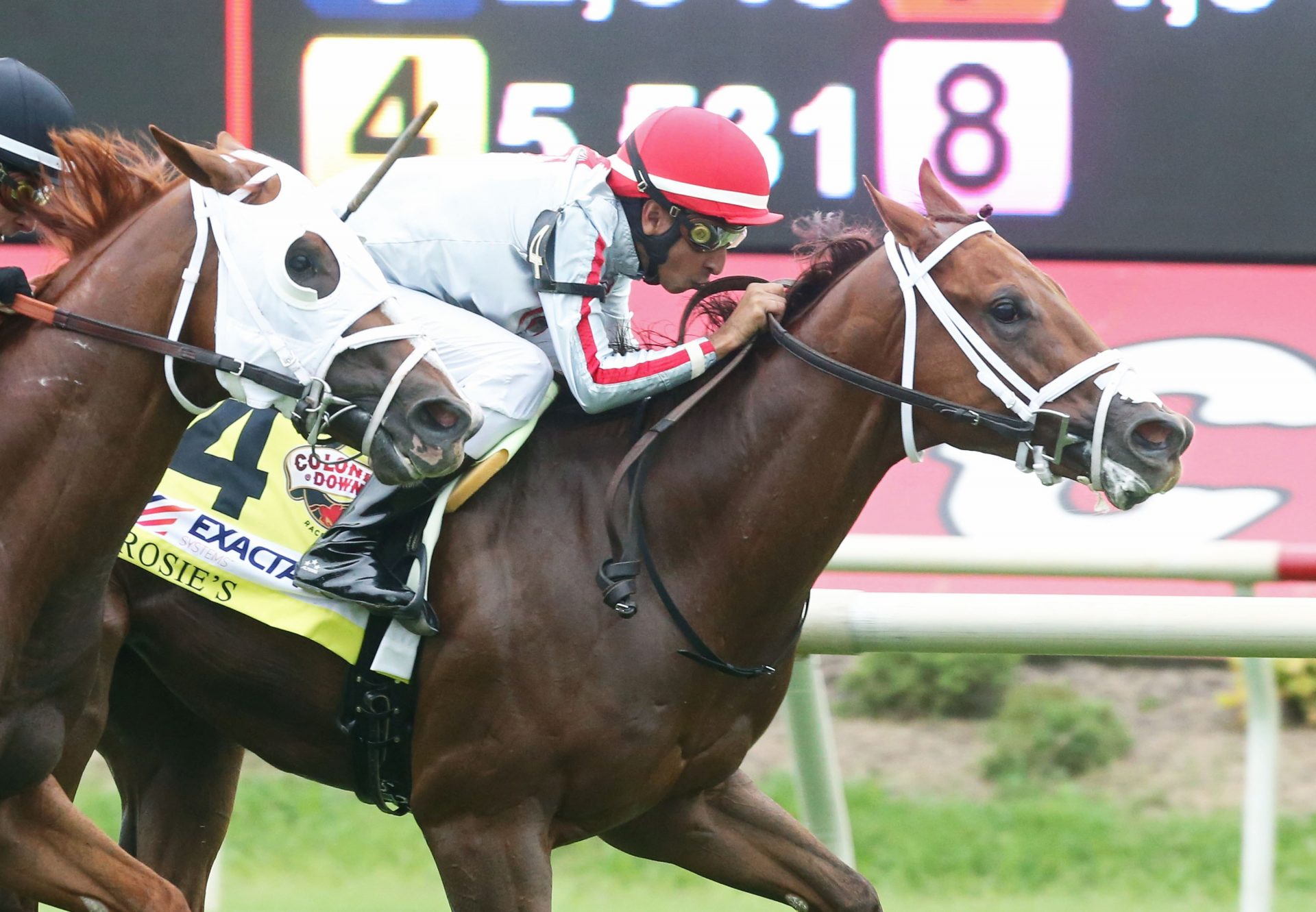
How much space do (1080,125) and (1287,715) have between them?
1938 millimetres

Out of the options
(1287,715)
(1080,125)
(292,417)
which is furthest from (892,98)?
(292,417)

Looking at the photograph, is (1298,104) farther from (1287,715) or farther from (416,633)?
(416,633)

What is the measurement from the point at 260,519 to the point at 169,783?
0.64m

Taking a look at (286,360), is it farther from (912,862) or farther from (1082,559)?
(912,862)

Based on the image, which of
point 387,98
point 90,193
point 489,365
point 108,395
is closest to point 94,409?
point 108,395

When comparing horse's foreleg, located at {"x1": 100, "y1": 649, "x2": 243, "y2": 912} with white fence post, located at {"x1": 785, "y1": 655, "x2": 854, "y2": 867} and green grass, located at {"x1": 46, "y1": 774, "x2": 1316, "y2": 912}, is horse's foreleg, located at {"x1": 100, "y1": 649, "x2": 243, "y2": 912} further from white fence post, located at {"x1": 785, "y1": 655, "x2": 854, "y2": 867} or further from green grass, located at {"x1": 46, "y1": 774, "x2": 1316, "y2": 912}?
white fence post, located at {"x1": 785, "y1": 655, "x2": 854, "y2": 867}

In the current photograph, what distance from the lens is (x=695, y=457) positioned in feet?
9.79

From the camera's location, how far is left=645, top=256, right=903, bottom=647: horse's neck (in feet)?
9.52

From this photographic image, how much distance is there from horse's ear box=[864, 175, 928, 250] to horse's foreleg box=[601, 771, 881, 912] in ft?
3.15

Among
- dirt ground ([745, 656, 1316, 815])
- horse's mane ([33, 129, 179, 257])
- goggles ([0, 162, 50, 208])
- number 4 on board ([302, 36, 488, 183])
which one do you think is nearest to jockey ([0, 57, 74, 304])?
goggles ([0, 162, 50, 208])

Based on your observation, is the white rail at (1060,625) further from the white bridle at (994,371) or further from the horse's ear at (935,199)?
the horse's ear at (935,199)

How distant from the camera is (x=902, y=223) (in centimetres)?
288

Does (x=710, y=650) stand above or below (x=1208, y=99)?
below

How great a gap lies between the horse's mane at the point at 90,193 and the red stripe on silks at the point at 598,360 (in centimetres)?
67
